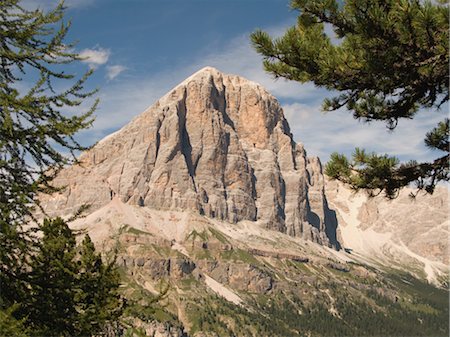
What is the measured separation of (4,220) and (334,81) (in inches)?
397

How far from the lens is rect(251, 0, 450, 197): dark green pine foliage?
1302cm

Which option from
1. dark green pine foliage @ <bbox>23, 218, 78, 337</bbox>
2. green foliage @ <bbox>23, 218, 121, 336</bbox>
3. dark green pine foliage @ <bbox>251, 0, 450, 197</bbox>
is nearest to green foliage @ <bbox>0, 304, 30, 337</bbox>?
green foliage @ <bbox>23, 218, 121, 336</bbox>

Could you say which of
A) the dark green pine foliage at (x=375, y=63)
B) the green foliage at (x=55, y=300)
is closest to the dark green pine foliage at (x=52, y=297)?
the green foliage at (x=55, y=300)

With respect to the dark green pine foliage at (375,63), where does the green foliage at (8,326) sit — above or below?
below

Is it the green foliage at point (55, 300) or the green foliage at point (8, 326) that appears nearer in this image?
the green foliage at point (8, 326)

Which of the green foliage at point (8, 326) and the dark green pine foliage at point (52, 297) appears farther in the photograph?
the dark green pine foliage at point (52, 297)

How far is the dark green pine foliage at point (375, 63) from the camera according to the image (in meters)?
13.0

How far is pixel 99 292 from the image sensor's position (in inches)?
640

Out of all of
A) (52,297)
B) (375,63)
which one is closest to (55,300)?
(52,297)

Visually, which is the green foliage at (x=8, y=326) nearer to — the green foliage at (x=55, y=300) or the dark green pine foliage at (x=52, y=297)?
the green foliage at (x=55, y=300)

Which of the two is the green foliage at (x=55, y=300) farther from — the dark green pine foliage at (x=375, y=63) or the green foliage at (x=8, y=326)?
the dark green pine foliage at (x=375, y=63)

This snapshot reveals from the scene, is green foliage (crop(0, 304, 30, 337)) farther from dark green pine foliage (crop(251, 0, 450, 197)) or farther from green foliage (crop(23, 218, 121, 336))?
dark green pine foliage (crop(251, 0, 450, 197))

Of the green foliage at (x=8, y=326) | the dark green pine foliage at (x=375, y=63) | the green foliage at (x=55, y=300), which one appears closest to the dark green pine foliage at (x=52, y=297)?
the green foliage at (x=55, y=300)

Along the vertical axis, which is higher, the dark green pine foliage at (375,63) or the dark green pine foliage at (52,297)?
the dark green pine foliage at (375,63)
